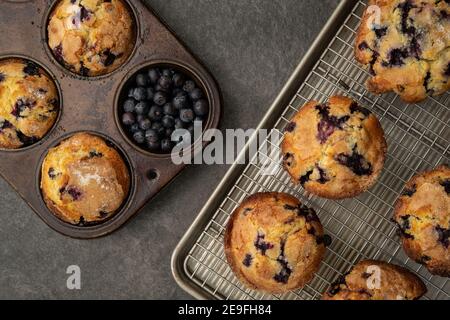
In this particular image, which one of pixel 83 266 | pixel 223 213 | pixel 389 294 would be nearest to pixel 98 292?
pixel 83 266

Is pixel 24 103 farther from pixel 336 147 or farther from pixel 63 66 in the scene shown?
pixel 336 147

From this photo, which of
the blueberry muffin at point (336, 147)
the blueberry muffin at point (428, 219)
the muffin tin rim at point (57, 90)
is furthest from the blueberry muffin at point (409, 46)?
the muffin tin rim at point (57, 90)

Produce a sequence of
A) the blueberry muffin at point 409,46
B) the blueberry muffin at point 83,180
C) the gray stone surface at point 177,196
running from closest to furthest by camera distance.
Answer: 1. the blueberry muffin at point 409,46
2. the blueberry muffin at point 83,180
3. the gray stone surface at point 177,196

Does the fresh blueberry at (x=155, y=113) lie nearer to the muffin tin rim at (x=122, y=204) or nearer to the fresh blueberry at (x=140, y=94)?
the fresh blueberry at (x=140, y=94)

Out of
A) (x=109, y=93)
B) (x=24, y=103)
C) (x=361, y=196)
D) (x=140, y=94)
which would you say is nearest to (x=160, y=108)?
(x=140, y=94)

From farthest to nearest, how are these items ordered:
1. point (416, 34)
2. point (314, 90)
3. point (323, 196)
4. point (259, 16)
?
point (259, 16)
point (314, 90)
point (323, 196)
point (416, 34)

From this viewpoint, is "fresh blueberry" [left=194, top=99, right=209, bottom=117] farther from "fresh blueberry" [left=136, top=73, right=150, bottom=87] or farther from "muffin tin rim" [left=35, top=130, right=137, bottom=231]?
"muffin tin rim" [left=35, top=130, right=137, bottom=231]

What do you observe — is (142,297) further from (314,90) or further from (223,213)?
(314,90)
